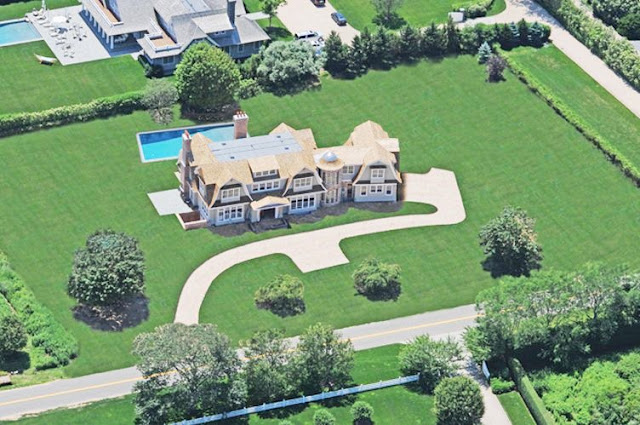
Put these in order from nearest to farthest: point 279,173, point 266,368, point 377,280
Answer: point 266,368 → point 377,280 → point 279,173

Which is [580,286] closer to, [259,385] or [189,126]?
[259,385]

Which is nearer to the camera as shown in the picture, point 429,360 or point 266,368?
point 266,368

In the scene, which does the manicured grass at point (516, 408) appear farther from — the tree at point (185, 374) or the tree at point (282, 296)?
the tree at point (185, 374)

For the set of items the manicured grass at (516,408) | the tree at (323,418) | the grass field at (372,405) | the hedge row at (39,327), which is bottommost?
the manicured grass at (516,408)

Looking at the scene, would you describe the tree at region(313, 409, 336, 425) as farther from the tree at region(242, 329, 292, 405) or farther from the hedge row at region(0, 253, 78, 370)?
the hedge row at region(0, 253, 78, 370)

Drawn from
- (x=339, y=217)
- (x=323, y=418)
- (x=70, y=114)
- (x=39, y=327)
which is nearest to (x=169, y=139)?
(x=70, y=114)

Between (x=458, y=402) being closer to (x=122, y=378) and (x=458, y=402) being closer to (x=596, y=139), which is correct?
(x=122, y=378)

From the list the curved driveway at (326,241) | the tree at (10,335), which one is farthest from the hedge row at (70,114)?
the tree at (10,335)

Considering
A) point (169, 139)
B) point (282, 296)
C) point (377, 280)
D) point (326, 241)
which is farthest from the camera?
point (169, 139)
